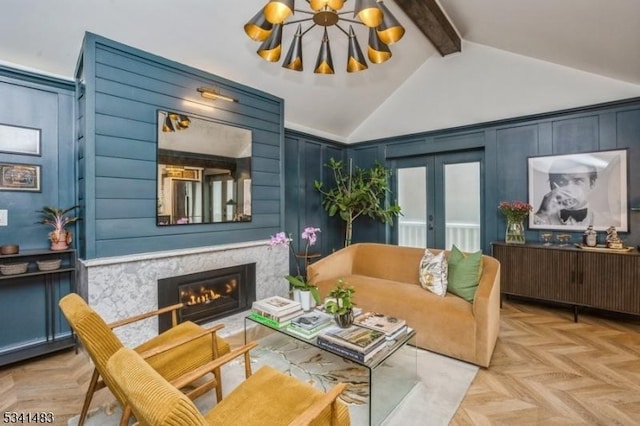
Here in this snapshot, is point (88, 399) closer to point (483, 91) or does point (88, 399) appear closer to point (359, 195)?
point (359, 195)

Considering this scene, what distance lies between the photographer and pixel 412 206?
532 cm

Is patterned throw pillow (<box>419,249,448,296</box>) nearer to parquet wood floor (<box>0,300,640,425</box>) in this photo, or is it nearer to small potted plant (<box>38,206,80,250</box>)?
parquet wood floor (<box>0,300,640,425</box>)

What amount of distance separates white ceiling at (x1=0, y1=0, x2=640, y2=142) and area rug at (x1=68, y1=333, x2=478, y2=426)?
2.84m

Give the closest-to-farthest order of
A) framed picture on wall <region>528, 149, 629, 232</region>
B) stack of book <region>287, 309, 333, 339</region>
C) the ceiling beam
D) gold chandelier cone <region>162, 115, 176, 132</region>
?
stack of book <region>287, 309, 333, 339</region> < gold chandelier cone <region>162, 115, 176, 132</region> < the ceiling beam < framed picture on wall <region>528, 149, 629, 232</region>

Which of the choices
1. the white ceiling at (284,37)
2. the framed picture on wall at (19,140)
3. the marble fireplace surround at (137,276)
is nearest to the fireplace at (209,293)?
the marble fireplace surround at (137,276)

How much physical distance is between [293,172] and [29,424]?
389cm

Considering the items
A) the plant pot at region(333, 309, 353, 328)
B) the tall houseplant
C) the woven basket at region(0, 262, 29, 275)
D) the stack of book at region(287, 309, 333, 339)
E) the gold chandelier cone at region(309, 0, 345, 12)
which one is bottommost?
the stack of book at region(287, 309, 333, 339)

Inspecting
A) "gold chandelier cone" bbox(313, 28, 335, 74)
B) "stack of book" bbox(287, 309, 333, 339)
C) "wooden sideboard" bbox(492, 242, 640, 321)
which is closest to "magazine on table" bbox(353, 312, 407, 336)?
"stack of book" bbox(287, 309, 333, 339)

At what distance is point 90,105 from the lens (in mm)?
2541

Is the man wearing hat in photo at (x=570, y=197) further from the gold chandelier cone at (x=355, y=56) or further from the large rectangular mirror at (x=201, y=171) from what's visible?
the large rectangular mirror at (x=201, y=171)

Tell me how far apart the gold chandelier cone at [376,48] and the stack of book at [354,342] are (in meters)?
2.04

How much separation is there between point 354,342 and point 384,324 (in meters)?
0.38

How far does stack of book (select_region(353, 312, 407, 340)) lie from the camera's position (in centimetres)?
206

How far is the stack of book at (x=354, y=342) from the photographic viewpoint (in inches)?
70.6
